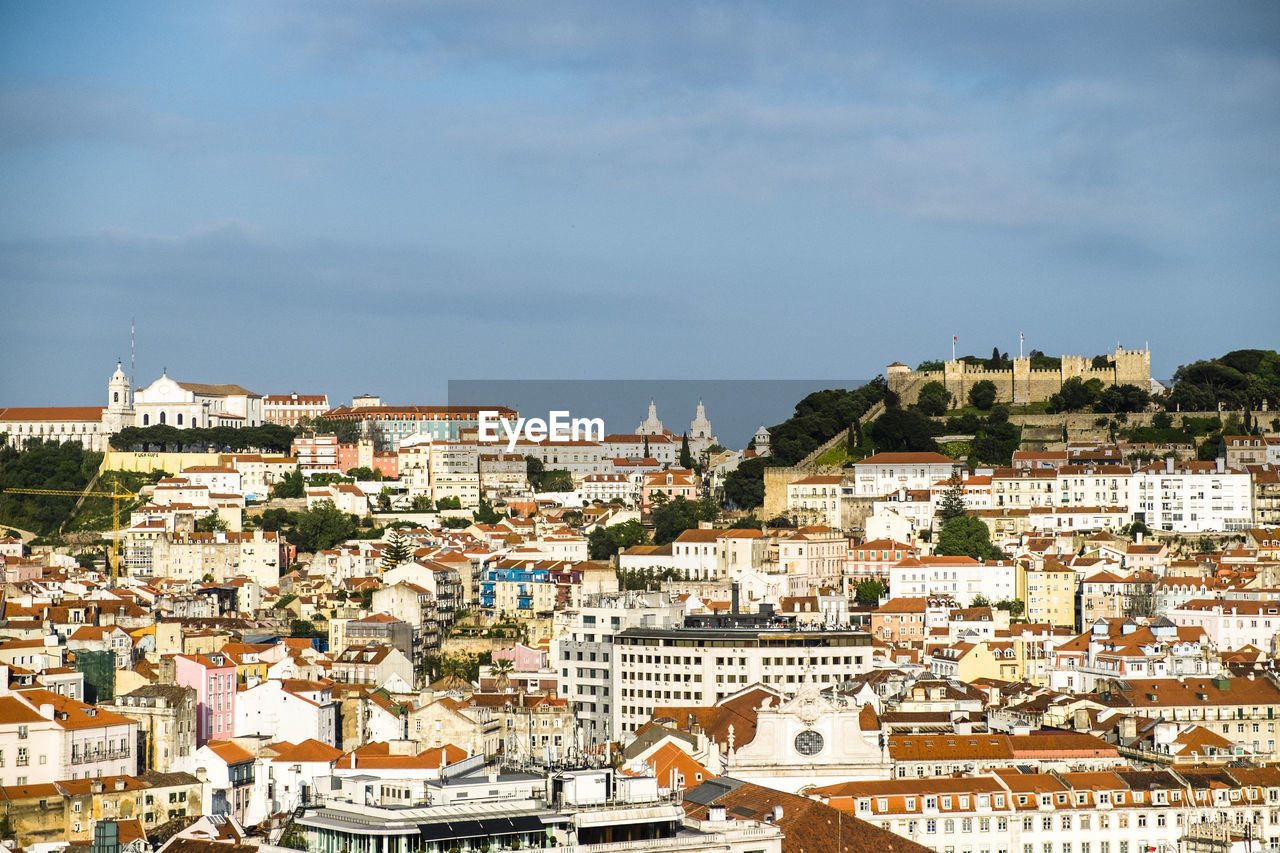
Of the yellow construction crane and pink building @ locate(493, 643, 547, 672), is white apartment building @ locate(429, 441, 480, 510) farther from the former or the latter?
pink building @ locate(493, 643, 547, 672)

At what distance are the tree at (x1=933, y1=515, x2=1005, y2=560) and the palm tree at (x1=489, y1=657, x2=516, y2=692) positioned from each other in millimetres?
14118

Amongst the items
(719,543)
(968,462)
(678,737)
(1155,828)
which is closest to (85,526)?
(719,543)

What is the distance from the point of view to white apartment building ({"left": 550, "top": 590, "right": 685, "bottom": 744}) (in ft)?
167

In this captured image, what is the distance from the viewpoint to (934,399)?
83438mm

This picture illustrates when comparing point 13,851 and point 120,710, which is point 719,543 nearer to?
point 120,710

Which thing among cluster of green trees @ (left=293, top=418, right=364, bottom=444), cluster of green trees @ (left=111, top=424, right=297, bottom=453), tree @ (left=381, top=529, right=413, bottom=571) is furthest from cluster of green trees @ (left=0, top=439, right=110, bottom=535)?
tree @ (left=381, top=529, right=413, bottom=571)

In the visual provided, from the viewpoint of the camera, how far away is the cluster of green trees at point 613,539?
244 ft

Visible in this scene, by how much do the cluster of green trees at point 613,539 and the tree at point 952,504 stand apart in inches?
409

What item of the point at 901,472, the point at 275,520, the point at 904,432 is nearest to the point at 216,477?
the point at 275,520

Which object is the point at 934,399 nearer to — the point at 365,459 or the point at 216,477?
the point at 365,459

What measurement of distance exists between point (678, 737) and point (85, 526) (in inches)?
1935

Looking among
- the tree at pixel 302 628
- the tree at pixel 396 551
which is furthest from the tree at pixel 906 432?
the tree at pixel 302 628

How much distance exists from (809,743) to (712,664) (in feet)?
39.4

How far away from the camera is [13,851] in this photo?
3266 cm
